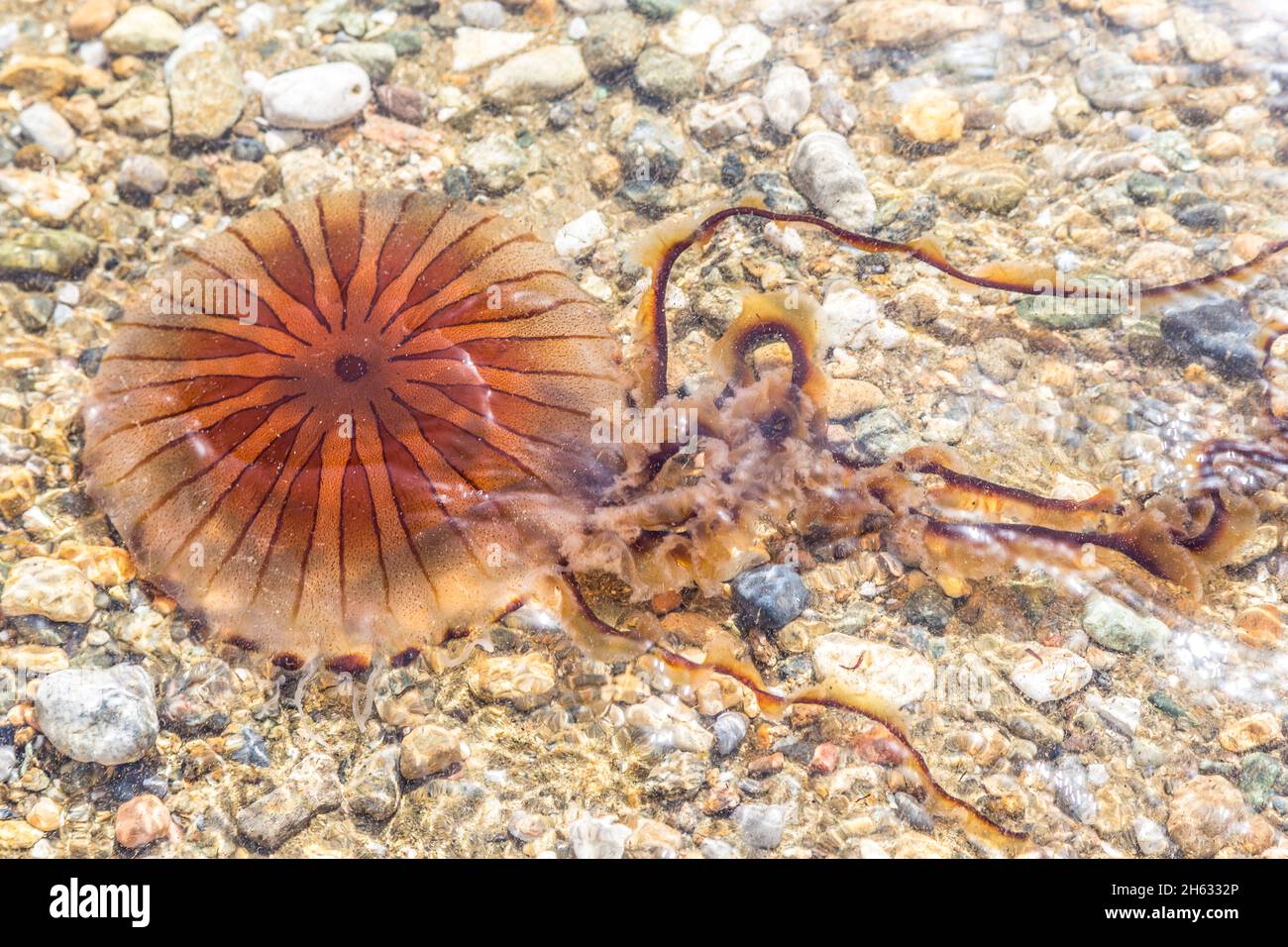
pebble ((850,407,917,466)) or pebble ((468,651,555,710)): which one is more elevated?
pebble ((850,407,917,466))

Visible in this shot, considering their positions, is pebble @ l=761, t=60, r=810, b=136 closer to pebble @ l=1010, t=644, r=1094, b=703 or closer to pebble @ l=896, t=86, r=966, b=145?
pebble @ l=896, t=86, r=966, b=145

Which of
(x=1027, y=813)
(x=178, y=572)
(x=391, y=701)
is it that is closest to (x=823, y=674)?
(x=1027, y=813)

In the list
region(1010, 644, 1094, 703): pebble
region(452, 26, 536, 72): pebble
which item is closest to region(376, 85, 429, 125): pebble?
region(452, 26, 536, 72): pebble

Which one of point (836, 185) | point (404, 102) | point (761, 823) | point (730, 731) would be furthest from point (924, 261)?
point (404, 102)

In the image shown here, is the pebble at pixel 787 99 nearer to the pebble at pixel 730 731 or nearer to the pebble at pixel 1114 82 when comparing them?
the pebble at pixel 1114 82

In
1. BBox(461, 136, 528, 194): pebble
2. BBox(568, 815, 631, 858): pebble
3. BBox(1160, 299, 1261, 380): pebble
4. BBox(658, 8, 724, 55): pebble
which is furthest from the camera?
BBox(658, 8, 724, 55): pebble

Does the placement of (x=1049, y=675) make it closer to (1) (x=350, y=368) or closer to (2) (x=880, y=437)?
(2) (x=880, y=437)

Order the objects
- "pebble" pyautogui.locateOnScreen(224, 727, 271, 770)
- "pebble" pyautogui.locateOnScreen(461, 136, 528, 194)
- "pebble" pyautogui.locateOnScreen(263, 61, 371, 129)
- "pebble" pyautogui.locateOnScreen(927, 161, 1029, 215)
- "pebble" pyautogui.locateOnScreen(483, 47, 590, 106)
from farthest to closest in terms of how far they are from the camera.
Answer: "pebble" pyautogui.locateOnScreen(483, 47, 590, 106) → "pebble" pyautogui.locateOnScreen(263, 61, 371, 129) → "pebble" pyautogui.locateOnScreen(461, 136, 528, 194) → "pebble" pyautogui.locateOnScreen(927, 161, 1029, 215) → "pebble" pyautogui.locateOnScreen(224, 727, 271, 770)

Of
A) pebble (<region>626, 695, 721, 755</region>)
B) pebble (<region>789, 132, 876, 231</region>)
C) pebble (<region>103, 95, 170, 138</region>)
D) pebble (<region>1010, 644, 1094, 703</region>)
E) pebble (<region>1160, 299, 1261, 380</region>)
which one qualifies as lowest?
pebble (<region>626, 695, 721, 755</region>)
